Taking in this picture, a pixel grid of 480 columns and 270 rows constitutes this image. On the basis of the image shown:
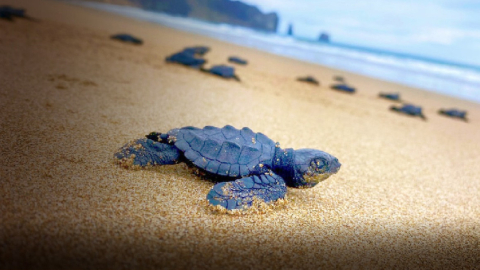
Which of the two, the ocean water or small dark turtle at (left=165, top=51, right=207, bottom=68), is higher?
the ocean water

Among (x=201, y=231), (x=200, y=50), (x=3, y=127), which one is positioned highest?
(x=200, y=50)

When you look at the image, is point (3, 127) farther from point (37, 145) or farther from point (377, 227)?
point (377, 227)

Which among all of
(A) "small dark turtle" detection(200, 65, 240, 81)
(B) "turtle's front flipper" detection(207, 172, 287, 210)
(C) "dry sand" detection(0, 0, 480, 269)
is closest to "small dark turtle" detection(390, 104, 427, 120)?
(C) "dry sand" detection(0, 0, 480, 269)

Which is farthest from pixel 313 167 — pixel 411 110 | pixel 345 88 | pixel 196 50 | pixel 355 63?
pixel 355 63

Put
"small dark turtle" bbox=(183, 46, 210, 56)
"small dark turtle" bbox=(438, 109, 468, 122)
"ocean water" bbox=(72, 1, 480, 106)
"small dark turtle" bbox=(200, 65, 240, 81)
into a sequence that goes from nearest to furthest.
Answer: "small dark turtle" bbox=(200, 65, 240, 81) < "small dark turtle" bbox=(438, 109, 468, 122) < "small dark turtle" bbox=(183, 46, 210, 56) < "ocean water" bbox=(72, 1, 480, 106)

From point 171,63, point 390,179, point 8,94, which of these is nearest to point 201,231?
point 390,179

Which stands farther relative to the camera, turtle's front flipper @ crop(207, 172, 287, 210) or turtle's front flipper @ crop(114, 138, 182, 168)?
turtle's front flipper @ crop(114, 138, 182, 168)

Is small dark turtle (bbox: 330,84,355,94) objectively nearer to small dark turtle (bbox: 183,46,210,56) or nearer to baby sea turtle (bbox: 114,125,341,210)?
small dark turtle (bbox: 183,46,210,56)
